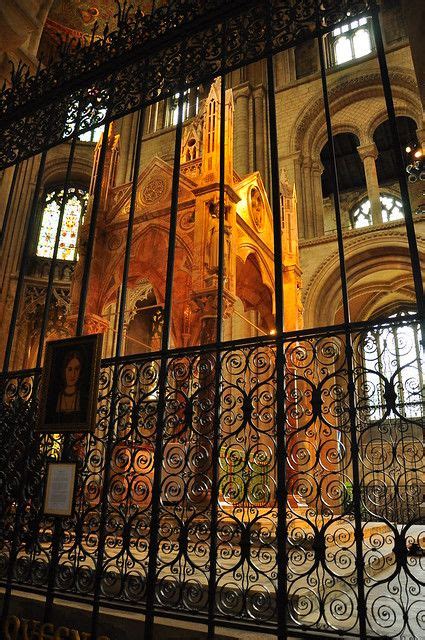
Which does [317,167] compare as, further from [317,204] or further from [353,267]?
[353,267]

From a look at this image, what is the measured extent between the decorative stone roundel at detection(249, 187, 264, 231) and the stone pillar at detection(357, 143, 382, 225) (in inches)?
179

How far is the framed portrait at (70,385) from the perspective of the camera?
134 inches

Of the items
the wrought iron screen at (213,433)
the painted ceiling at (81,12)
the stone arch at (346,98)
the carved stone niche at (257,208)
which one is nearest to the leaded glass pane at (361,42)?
the stone arch at (346,98)

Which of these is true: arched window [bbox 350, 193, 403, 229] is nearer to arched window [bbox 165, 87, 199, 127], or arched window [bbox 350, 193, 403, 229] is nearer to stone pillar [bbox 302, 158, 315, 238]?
stone pillar [bbox 302, 158, 315, 238]

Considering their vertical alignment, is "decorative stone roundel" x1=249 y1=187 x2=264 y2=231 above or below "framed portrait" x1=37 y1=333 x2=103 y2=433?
above

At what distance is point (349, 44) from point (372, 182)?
4699 millimetres

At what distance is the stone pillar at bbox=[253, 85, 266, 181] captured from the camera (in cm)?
1341

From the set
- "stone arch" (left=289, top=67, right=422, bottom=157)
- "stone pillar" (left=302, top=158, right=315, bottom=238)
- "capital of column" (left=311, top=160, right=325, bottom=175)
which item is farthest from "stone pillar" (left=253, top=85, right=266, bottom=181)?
"capital of column" (left=311, top=160, right=325, bottom=175)

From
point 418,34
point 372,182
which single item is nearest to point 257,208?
point 418,34

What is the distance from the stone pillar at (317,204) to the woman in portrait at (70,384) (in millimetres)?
9328

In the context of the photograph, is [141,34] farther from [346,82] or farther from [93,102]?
[346,82]

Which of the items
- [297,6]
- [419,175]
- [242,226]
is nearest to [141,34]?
[297,6]

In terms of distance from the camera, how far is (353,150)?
56.4ft

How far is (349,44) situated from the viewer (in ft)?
45.4
